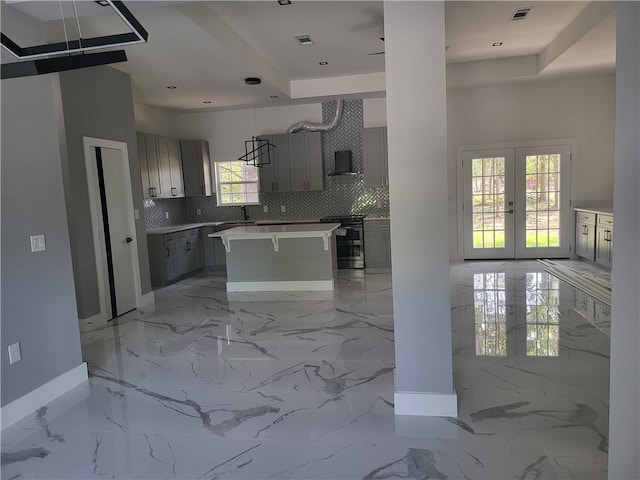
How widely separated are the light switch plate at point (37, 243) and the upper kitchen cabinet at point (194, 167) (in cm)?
487

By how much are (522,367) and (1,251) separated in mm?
3759

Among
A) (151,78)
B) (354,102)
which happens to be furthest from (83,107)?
(354,102)

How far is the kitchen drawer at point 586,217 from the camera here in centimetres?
653

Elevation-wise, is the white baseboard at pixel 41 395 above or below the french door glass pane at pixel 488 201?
below

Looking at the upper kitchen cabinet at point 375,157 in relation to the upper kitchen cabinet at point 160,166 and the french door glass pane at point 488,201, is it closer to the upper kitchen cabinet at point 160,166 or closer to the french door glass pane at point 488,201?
the french door glass pane at point 488,201

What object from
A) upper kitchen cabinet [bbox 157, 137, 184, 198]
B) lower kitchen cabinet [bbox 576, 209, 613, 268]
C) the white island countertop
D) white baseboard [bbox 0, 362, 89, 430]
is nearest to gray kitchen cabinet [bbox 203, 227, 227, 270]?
upper kitchen cabinet [bbox 157, 137, 184, 198]

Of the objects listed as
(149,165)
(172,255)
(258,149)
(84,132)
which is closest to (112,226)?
(84,132)

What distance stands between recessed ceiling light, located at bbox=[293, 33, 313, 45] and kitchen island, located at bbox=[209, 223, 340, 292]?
94.7 inches

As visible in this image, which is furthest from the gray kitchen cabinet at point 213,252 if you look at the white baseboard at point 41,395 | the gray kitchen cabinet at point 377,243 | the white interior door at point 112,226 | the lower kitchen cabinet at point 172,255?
the white baseboard at point 41,395

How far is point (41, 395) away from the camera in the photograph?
298 cm

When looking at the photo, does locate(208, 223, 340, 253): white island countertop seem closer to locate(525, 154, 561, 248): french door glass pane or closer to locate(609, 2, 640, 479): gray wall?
locate(525, 154, 561, 248): french door glass pane

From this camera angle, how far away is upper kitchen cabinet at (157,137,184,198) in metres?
7.12

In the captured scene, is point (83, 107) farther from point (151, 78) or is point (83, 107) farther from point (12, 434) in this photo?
point (12, 434)

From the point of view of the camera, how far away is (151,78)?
555cm
